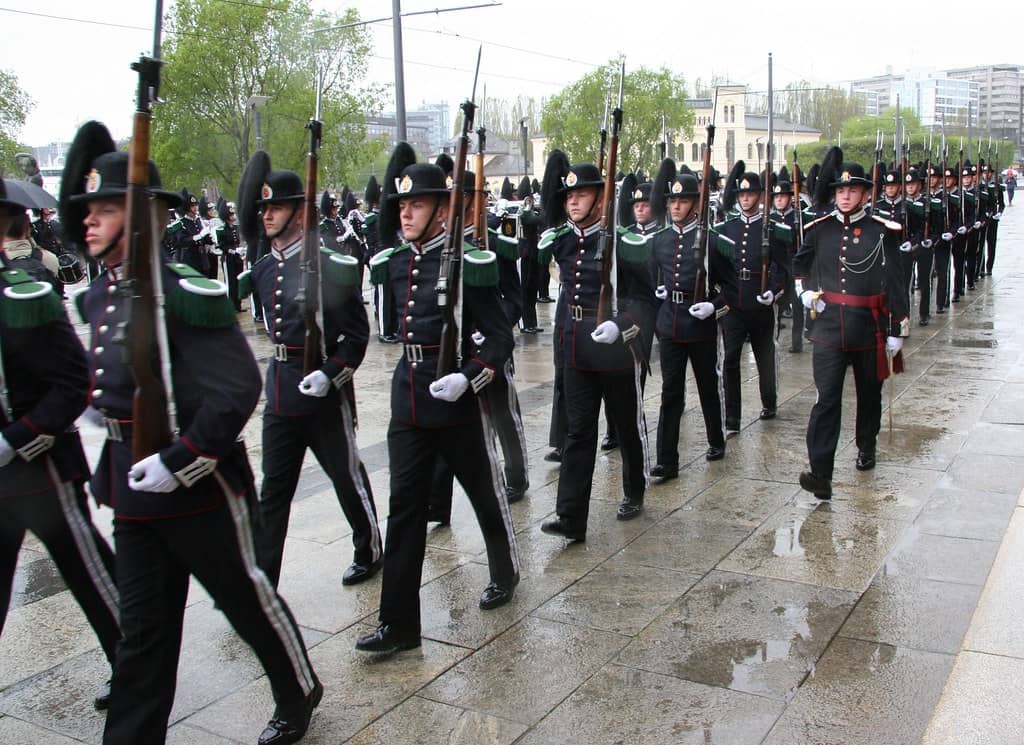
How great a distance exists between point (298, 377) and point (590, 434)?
1.72 metres

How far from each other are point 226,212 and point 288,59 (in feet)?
87.0

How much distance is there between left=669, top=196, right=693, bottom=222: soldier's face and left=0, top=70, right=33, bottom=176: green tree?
45.5 meters

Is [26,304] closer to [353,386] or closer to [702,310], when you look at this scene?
[353,386]

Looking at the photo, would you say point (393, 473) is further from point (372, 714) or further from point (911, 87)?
point (911, 87)

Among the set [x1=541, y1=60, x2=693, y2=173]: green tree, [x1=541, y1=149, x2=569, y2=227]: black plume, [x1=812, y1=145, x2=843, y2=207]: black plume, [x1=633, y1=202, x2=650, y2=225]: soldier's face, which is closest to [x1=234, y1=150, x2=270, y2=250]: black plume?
[x1=541, y1=149, x2=569, y2=227]: black plume

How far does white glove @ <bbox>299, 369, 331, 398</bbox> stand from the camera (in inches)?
199

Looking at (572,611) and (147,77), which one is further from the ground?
(147,77)

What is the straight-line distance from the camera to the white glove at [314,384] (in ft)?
16.6

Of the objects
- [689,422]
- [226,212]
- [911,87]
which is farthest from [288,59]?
[911,87]

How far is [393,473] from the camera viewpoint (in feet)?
15.5

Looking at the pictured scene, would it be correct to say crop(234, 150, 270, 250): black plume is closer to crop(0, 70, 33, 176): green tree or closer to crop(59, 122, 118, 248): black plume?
crop(59, 122, 118, 248): black plume

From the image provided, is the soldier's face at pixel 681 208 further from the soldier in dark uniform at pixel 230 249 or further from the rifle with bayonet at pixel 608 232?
the soldier in dark uniform at pixel 230 249

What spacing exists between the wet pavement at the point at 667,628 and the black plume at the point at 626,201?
411cm

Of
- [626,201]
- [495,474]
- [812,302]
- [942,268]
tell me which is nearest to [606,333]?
[495,474]
